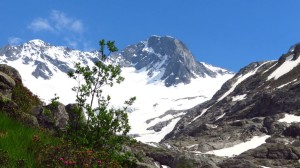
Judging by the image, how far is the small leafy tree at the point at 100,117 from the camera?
16219 millimetres

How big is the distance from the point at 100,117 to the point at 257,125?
94749 millimetres

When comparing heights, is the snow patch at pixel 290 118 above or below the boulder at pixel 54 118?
above

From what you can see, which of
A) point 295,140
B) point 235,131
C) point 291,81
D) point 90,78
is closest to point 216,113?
point 291,81

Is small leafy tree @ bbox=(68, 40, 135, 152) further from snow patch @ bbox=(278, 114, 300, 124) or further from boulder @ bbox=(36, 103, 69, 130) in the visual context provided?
snow patch @ bbox=(278, 114, 300, 124)

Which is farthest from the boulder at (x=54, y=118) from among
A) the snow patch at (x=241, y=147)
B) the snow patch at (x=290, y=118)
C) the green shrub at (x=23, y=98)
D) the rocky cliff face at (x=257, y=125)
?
the snow patch at (x=290, y=118)

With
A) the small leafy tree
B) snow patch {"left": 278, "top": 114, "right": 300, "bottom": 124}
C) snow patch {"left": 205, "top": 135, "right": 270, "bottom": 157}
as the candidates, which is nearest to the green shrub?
the small leafy tree

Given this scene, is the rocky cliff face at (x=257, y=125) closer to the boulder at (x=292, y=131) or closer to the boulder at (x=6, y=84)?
the boulder at (x=292, y=131)

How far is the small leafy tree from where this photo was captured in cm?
1622

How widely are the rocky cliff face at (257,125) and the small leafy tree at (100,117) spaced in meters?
39.9

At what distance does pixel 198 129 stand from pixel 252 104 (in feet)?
85.7

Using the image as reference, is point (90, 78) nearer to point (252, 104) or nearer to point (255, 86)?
point (252, 104)

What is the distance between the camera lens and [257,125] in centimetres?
10669

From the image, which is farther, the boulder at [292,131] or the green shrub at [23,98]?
the boulder at [292,131]

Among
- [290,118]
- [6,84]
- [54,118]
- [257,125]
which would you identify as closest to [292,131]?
[257,125]
